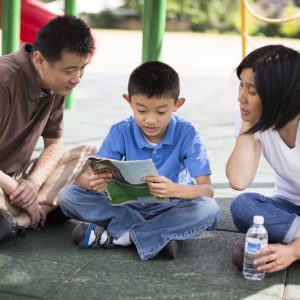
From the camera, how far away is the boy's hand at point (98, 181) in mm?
2904

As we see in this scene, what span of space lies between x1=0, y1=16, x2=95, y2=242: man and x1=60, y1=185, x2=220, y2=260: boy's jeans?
0.21 metres

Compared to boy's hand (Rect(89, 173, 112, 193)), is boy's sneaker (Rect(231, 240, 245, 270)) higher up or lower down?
lower down

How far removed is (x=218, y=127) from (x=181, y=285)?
351 cm

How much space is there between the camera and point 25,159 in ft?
11.2

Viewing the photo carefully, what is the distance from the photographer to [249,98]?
2.73m

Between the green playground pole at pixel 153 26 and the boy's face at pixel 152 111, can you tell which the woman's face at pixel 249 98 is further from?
the green playground pole at pixel 153 26

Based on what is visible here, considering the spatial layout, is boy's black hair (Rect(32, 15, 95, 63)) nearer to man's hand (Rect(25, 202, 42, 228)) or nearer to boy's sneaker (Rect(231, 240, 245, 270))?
man's hand (Rect(25, 202, 42, 228))

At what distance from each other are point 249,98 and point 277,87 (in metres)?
0.12

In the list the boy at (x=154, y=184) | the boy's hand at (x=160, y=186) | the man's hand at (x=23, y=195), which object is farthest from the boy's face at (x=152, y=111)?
the man's hand at (x=23, y=195)

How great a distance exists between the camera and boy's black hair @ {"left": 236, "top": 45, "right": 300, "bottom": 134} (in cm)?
267

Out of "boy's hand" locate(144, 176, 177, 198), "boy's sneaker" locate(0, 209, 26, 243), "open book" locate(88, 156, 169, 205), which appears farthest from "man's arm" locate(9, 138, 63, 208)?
"boy's hand" locate(144, 176, 177, 198)

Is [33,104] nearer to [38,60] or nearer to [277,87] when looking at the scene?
[38,60]

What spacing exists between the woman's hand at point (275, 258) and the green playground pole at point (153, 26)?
269 centimetres

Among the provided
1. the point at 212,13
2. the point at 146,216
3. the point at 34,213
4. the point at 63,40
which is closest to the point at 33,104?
the point at 63,40
